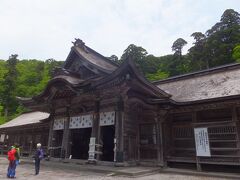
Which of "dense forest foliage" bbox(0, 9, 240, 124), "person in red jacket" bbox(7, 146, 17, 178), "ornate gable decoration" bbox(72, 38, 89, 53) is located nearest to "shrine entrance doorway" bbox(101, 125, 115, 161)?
"ornate gable decoration" bbox(72, 38, 89, 53)

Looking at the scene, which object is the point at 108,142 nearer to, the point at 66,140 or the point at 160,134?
the point at 66,140

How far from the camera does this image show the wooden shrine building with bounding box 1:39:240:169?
39.9 feet

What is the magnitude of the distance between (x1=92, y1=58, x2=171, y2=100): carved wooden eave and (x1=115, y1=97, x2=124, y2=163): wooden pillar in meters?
1.28

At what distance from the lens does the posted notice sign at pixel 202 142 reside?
12.2 meters

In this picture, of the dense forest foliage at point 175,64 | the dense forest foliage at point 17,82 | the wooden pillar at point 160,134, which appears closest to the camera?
the wooden pillar at point 160,134

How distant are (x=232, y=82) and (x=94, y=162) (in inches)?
371

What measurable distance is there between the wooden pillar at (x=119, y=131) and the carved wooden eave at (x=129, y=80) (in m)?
1.28

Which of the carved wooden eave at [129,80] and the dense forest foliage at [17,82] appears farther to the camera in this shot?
the dense forest foliage at [17,82]

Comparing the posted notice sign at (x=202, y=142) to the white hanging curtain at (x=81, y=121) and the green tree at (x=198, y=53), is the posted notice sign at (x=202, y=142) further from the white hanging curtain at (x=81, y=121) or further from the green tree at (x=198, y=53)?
the green tree at (x=198, y=53)

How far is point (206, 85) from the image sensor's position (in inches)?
583

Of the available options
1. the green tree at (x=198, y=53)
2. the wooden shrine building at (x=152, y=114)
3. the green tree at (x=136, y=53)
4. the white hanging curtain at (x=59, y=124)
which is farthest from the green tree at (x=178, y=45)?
the white hanging curtain at (x=59, y=124)

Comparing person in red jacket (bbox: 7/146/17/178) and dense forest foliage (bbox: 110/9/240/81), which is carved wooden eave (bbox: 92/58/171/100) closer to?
person in red jacket (bbox: 7/146/17/178)

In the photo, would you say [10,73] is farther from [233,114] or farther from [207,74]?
[233,114]

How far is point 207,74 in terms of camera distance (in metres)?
16.6
